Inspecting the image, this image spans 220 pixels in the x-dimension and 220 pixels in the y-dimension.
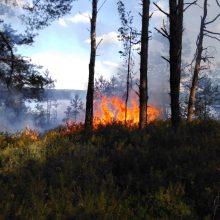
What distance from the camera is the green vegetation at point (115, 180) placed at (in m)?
5.69

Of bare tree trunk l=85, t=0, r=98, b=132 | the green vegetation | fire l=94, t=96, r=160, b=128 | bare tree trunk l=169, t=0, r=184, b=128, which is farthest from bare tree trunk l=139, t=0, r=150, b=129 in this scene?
the green vegetation

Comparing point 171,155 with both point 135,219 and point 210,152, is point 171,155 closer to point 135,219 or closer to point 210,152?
point 210,152

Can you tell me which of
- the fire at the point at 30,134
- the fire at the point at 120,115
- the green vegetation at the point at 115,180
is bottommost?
the green vegetation at the point at 115,180

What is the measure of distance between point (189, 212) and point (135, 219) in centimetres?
95

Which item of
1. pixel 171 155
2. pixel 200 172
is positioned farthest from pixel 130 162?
pixel 200 172

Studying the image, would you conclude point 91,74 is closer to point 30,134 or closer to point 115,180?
point 30,134

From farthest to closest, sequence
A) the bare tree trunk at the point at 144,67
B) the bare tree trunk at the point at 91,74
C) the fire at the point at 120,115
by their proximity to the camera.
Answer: the fire at the point at 120,115
the bare tree trunk at the point at 91,74
the bare tree trunk at the point at 144,67

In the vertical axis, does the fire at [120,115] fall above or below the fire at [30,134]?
above

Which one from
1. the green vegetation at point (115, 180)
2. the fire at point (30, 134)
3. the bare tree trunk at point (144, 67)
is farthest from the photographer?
the bare tree trunk at point (144, 67)

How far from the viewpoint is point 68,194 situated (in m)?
6.15

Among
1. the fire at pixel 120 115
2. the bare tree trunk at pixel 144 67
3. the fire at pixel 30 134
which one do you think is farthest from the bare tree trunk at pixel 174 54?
the fire at pixel 30 134

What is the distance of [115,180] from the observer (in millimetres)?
7156

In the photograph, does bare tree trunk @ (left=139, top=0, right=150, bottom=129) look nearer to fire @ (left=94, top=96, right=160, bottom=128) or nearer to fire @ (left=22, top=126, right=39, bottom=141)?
fire @ (left=94, top=96, right=160, bottom=128)

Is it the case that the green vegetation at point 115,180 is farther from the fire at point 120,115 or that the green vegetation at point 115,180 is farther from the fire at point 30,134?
the fire at point 120,115
